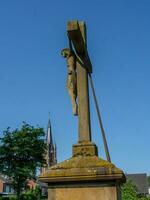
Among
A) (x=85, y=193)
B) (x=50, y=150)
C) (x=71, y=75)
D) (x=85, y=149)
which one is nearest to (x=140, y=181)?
(x=50, y=150)

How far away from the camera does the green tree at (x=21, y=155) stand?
49156 mm

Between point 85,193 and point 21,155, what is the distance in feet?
153

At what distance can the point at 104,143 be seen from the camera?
5.72 meters

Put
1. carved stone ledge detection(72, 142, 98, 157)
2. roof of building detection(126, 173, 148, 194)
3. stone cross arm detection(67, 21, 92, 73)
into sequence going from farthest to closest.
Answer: roof of building detection(126, 173, 148, 194) → stone cross arm detection(67, 21, 92, 73) → carved stone ledge detection(72, 142, 98, 157)

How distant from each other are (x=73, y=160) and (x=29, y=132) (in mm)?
47714

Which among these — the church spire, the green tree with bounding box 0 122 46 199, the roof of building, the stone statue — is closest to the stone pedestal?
the stone statue

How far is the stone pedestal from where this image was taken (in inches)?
190

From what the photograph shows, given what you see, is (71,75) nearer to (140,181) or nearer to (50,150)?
(140,181)

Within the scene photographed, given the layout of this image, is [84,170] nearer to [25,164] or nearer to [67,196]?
[67,196]

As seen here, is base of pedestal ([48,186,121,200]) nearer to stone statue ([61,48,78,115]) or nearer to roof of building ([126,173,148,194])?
stone statue ([61,48,78,115])

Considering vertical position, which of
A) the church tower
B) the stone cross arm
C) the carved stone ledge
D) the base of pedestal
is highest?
the church tower

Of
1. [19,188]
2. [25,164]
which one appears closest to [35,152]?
[25,164]

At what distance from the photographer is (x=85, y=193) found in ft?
16.1

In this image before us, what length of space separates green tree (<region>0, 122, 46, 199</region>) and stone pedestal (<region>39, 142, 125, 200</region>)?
146 feet
